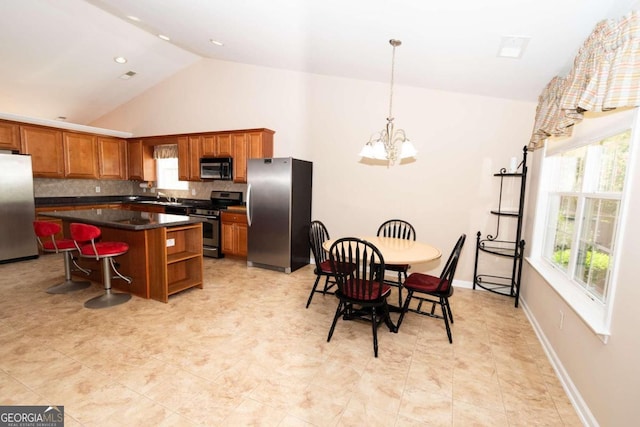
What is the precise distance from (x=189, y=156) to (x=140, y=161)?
4.85 feet

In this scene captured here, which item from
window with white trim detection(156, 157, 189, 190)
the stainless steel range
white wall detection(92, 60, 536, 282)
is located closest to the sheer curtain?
white wall detection(92, 60, 536, 282)

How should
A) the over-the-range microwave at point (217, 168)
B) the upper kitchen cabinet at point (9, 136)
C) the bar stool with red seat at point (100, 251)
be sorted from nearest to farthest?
1. the bar stool with red seat at point (100, 251)
2. the upper kitchen cabinet at point (9, 136)
3. the over-the-range microwave at point (217, 168)

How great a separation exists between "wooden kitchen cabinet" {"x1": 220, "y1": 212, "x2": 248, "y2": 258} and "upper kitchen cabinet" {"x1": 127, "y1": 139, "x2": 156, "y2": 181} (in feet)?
8.11

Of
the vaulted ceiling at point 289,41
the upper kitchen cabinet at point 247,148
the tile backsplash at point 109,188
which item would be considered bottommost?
the tile backsplash at point 109,188

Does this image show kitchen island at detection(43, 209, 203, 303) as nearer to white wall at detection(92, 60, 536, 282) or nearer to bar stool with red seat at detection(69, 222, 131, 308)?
bar stool with red seat at detection(69, 222, 131, 308)

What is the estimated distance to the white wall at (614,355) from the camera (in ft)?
4.86

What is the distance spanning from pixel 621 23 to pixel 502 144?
2269mm

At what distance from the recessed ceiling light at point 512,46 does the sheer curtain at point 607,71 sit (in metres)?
0.44

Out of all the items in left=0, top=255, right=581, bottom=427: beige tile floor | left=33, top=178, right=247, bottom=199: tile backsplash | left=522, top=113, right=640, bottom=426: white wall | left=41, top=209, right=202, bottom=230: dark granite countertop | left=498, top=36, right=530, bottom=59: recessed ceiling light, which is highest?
left=498, top=36, right=530, bottom=59: recessed ceiling light

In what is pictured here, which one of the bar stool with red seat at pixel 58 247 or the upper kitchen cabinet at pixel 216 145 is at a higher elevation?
the upper kitchen cabinet at pixel 216 145

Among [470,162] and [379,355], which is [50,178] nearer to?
[379,355]

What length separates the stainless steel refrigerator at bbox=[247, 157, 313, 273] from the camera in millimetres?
4379

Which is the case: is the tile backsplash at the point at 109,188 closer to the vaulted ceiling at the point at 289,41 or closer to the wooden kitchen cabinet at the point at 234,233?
the wooden kitchen cabinet at the point at 234,233

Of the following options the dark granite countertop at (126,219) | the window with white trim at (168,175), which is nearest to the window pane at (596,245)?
the dark granite countertop at (126,219)
